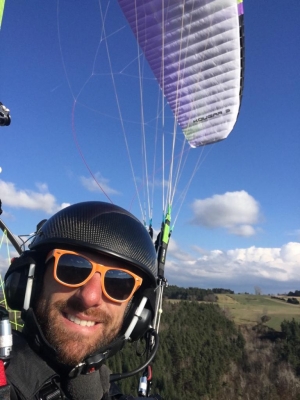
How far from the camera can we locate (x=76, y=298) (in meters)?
1.27

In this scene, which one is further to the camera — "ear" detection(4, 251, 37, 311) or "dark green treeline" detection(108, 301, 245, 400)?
"dark green treeline" detection(108, 301, 245, 400)

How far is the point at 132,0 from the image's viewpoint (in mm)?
7512

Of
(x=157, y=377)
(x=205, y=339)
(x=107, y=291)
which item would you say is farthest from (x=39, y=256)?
(x=205, y=339)

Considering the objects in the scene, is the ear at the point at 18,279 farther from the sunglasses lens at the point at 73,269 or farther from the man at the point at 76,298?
the sunglasses lens at the point at 73,269

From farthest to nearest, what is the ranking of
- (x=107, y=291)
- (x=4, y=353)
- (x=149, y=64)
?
(x=149, y=64)
(x=107, y=291)
(x=4, y=353)

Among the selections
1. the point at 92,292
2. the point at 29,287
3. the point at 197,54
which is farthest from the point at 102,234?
the point at 197,54

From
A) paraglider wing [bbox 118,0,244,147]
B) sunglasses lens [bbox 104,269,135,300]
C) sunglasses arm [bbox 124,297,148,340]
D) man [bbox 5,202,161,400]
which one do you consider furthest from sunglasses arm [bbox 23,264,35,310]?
paraglider wing [bbox 118,0,244,147]

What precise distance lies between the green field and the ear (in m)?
38.3

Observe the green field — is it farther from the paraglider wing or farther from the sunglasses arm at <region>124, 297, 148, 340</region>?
the sunglasses arm at <region>124, 297, 148, 340</region>

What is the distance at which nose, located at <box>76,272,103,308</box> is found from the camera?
1268 millimetres

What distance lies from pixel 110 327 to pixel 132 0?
7.62 m

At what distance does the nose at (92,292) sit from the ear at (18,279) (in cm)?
24

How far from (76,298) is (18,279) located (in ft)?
1.00

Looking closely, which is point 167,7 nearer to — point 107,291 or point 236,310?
point 107,291
